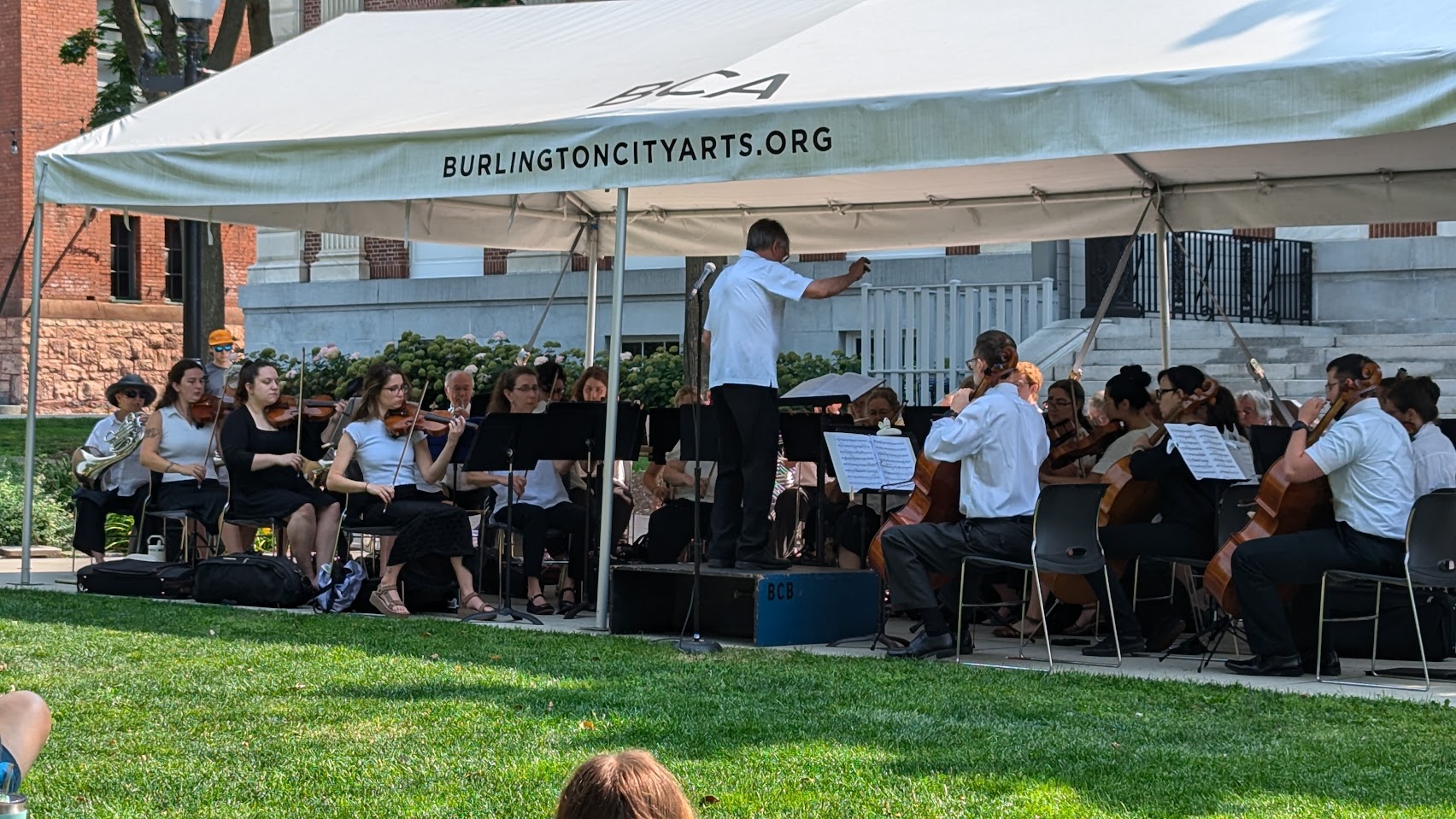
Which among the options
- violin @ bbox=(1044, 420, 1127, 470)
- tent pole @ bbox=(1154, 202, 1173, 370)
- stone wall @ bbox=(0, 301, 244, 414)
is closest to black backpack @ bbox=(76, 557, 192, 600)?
violin @ bbox=(1044, 420, 1127, 470)

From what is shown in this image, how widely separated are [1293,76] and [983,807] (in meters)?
4.07

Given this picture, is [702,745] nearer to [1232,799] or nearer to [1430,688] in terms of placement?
[1232,799]

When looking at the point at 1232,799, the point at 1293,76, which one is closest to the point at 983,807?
the point at 1232,799

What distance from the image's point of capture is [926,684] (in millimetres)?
8211

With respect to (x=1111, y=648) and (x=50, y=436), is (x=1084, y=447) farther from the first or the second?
(x=50, y=436)

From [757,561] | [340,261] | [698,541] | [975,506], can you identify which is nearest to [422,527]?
[757,561]

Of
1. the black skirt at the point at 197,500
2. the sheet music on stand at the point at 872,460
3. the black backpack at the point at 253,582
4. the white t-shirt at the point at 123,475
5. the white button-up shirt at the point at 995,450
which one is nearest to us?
the white button-up shirt at the point at 995,450

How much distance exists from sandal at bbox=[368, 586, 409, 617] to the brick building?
2510 centimetres

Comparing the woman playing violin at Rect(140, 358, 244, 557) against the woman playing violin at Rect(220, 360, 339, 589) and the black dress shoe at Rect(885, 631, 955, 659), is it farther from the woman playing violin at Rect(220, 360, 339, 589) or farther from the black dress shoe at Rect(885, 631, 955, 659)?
the black dress shoe at Rect(885, 631, 955, 659)

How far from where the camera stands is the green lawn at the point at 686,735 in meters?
5.93

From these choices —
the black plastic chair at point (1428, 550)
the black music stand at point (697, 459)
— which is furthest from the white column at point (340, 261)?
the black plastic chair at point (1428, 550)

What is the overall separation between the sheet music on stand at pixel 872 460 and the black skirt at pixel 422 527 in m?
2.65

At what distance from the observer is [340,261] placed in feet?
92.1

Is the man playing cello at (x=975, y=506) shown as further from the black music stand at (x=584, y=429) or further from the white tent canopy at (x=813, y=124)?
the black music stand at (x=584, y=429)
